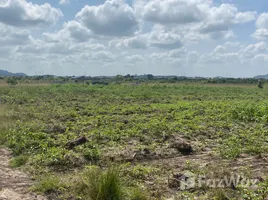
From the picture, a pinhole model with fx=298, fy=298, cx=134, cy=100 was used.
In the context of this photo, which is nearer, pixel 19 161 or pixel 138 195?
pixel 138 195

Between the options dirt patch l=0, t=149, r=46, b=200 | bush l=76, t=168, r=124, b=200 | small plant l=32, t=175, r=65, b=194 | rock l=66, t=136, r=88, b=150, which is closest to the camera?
bush l=76, t=168, r=124, b=200

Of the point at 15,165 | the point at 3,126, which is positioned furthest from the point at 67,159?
the point at 3,126

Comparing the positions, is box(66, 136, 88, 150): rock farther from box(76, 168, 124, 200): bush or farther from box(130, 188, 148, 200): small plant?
box(130, 188, 148, 200): small plant

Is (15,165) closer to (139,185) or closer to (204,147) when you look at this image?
(139,185)

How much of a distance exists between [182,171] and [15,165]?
429 cm

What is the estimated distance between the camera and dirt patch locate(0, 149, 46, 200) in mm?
5598

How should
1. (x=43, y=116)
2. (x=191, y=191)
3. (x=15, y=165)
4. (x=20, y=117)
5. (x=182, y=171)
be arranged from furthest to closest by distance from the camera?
1. (x=43, y=116)
2. (x=20, y=117)
3. (x=15, y=165)
4. (x=182, y=171)
5. (x=191, y=191)

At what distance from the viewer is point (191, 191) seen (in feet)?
19.2

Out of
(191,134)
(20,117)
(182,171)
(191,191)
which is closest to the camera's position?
(191,191)

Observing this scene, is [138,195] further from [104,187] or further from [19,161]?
[19,161]

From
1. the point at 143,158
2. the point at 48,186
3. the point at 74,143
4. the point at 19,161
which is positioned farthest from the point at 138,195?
the point at 74,143

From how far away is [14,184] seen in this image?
6.31 m

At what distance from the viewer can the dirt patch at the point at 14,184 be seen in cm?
560

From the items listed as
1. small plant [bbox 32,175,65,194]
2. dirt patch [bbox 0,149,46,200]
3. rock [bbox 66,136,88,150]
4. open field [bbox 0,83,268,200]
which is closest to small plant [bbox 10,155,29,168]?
open field [bbox 0,83,268,200]
